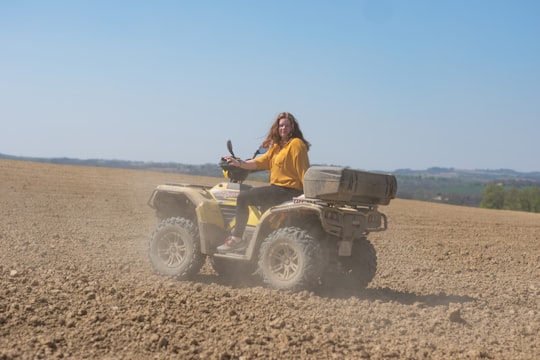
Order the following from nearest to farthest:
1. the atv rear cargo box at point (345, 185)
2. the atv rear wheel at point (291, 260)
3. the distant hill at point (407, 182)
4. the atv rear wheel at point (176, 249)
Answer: the atv rear cargo box at point (345, 185) → the atv rear wheel at point (291, 260) → the atv rear wheel at point (176, 249) → the distant hill at point (407, 182)

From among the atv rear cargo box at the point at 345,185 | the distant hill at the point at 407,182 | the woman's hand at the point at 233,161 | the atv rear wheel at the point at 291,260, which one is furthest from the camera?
the distant hill at the point at 407,182

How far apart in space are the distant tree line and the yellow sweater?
65.3 m

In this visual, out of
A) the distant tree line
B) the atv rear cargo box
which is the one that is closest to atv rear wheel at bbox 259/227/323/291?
the atv rear cargo box

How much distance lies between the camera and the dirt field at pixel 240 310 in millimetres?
5500

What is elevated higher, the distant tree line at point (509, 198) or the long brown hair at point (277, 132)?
the long brown hair at point (277, 132)

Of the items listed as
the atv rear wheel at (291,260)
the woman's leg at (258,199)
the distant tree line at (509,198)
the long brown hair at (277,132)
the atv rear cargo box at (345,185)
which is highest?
the long brown hair at (277,132)

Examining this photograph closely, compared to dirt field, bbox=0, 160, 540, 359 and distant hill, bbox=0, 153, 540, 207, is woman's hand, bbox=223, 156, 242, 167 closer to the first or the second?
distant hill, bbox=0, 153, 540, 207

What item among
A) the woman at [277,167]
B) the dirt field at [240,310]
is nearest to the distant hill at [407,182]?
the woman at [277,167]

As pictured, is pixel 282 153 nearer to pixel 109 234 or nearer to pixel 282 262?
pixel 282 262

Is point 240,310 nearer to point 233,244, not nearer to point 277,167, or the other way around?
point 233,244

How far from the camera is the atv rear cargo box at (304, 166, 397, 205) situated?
7.26m

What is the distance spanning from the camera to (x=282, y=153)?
8.02 m

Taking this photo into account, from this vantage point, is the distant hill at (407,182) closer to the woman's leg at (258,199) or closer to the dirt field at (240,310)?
the woman's leg at (258,199)

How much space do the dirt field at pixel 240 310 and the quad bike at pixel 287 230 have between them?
28 cm
